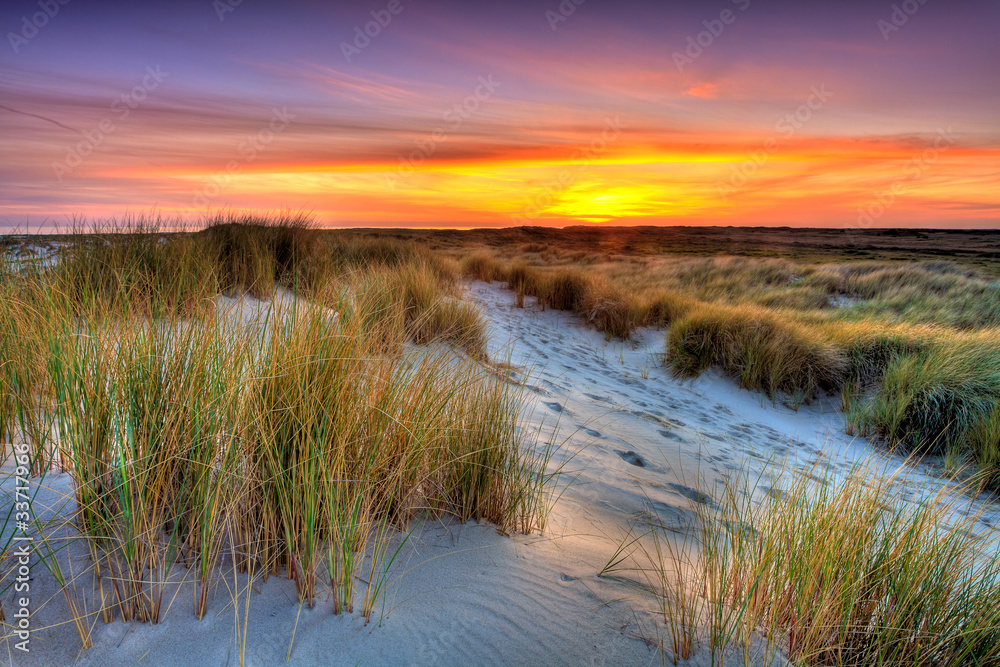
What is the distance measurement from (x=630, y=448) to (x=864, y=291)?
1317cm

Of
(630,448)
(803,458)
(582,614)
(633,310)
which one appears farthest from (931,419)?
(582,614)

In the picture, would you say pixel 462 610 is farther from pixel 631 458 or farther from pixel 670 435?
pixel 670 435

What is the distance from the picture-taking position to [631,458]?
363 centimetres

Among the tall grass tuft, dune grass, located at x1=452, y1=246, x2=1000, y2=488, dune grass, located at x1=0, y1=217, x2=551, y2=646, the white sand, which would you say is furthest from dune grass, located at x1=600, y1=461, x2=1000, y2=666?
dune grass, located at x1=452, y1=246, x2=1000, y2=488

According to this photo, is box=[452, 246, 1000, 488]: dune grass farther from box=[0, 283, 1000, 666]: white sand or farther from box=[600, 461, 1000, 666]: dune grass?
box=[0, 283, 1000, 666]: white sand

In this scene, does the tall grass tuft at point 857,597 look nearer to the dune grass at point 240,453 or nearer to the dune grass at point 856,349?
the dune grass at point 240,453

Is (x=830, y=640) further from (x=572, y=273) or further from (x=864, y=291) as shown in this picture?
(x=864, y=291)

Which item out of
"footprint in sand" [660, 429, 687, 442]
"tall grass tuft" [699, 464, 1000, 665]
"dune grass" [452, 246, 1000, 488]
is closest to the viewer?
"tall grass tuft" [699, 464, 1000, 665]

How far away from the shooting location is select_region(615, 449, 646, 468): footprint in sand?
3.55 meters

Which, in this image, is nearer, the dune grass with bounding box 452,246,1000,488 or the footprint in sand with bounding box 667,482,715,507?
the footprint in sand with bounding box 667,482,715,507

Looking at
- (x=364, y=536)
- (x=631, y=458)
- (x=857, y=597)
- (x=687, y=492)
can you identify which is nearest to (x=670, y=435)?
(x=631, y=458)

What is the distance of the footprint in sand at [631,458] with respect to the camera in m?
3.55

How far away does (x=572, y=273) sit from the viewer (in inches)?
411

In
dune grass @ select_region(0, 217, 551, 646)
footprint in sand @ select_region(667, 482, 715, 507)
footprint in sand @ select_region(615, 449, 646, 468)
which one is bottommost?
footprint in sand @ select_region(667, 482, 715, 507)
